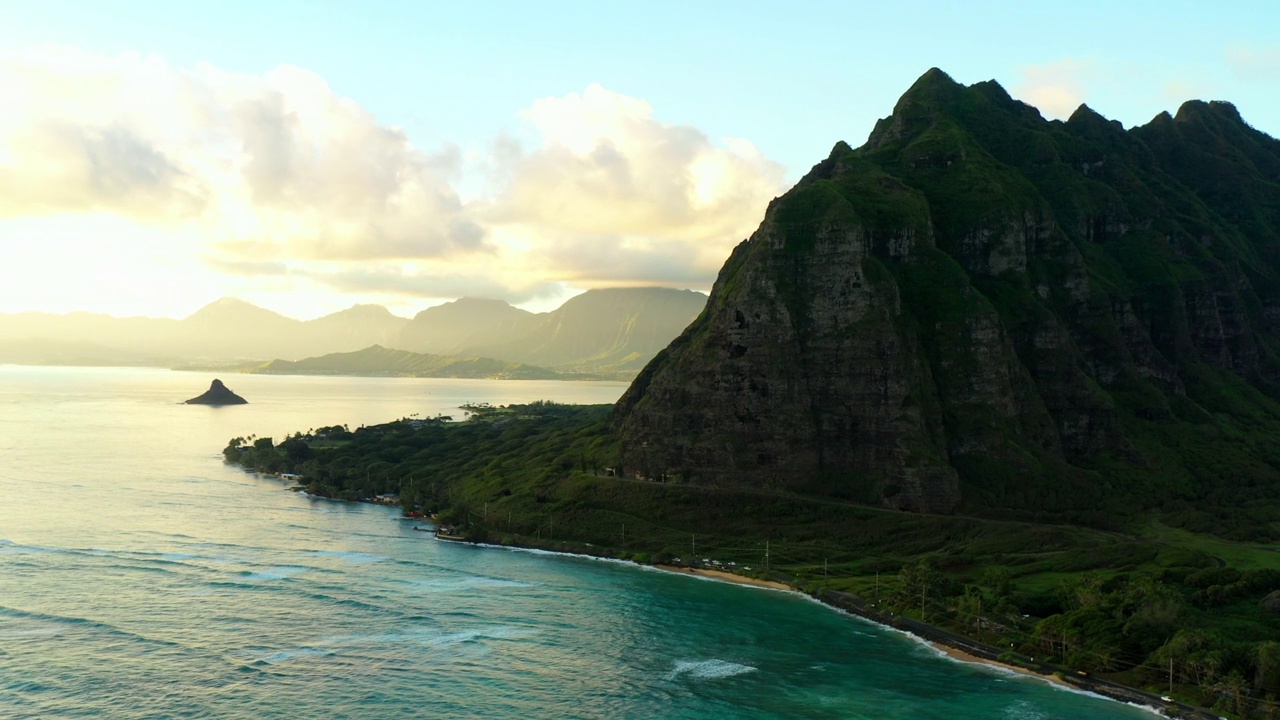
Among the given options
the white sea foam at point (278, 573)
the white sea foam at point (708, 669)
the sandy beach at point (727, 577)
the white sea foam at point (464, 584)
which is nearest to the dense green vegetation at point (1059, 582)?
the sandy beach at point (727, 577)

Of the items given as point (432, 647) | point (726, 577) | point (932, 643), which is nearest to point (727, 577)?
point (726, 577)

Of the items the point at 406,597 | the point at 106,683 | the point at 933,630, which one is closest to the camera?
the point at 106,683

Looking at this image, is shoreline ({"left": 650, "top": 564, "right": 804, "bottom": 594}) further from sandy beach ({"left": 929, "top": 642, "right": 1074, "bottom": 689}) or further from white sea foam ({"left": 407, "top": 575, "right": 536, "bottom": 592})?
sandy beach ({"left": 929, "top": 642, "right": 1074, "bottom": 689})

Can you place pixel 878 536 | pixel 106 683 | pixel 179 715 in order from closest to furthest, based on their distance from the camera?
pixel 179 715 → pixel 106 683 → pixel 878 536

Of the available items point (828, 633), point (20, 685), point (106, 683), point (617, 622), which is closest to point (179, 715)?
point (106, 683)

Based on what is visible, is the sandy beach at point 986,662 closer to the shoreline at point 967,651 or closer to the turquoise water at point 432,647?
the shoreline at point 967,651

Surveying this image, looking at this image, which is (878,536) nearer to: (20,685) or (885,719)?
(885,719)
